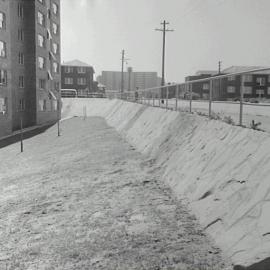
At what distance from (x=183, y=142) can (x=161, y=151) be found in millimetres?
1352

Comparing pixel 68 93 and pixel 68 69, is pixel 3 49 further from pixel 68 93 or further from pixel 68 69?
pixel 68 69

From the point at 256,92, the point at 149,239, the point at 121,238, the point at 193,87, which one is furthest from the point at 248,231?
the point at 193,87

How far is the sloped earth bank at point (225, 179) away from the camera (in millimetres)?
5508

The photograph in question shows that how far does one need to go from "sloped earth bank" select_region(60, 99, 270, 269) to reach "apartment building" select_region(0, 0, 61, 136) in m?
28.7

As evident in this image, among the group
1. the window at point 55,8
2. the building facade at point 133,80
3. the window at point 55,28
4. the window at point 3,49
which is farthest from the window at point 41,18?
the building facade at point 133,80

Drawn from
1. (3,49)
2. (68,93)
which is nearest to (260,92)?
(3,49)

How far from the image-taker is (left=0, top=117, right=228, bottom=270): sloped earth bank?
244 inches

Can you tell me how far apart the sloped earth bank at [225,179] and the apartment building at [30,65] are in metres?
28.7

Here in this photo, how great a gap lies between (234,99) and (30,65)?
1520 inches

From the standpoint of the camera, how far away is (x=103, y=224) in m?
8.09

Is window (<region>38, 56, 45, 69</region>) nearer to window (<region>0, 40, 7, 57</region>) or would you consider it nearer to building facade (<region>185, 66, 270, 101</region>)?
window (<region>0, 40, 7, 57</region>)

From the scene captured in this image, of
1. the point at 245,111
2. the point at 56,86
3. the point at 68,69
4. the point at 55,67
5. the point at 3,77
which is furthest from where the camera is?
the point at 68,69

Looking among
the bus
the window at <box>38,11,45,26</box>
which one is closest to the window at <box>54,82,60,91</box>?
the window at <box>38,11,45,26</box>

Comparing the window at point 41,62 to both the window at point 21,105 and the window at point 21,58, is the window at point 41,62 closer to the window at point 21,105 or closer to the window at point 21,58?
the window at point 21,58
